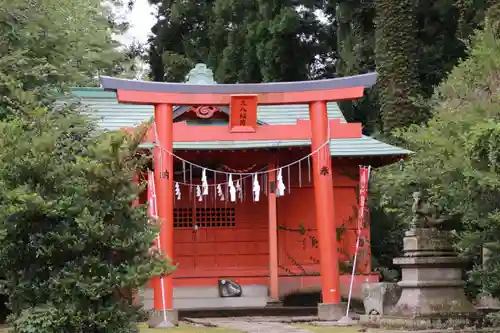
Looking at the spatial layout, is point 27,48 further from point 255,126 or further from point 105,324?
point 105,324

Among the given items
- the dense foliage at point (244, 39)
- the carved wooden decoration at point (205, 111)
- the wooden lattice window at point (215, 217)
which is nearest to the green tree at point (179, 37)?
the dense foliage at point (244, 39)

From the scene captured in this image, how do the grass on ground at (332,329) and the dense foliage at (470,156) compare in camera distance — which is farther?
the grass on ground at (332,329)

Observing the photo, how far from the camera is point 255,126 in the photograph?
55.2 ft

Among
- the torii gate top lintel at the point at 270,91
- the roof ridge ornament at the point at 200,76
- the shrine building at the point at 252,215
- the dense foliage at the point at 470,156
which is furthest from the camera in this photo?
the roof ridge ornament at the point at 200,76

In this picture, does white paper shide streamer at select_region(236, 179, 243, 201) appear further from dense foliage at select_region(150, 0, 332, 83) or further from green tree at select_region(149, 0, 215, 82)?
green tree at select_region(149, 0, 215, 82)

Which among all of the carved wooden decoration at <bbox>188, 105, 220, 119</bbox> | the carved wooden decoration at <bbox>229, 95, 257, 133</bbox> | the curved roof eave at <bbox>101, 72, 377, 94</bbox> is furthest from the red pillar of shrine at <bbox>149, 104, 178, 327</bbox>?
the carved wooden decoration at <bbox>188, 105, 220, 119</bbox>

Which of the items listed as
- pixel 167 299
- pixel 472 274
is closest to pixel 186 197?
pixel 167 299

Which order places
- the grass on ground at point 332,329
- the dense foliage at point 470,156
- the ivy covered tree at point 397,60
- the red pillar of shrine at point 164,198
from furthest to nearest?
the ivy covered tree at point 397,60, the red pillar of shrine at point 164,198, the grass on ground at point 332,329, the dense foliage at point 470,156

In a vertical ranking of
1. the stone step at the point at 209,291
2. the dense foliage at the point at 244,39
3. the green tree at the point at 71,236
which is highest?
the dense foliage at the point at 244,39

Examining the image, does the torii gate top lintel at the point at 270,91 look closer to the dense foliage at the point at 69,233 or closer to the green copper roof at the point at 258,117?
the green copper roof at the point at 258,117

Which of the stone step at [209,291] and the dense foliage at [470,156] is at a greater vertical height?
the dense foliage at [470,156]

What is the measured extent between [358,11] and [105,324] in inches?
789

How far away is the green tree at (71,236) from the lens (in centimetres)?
986

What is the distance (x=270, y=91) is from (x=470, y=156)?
5711mm
